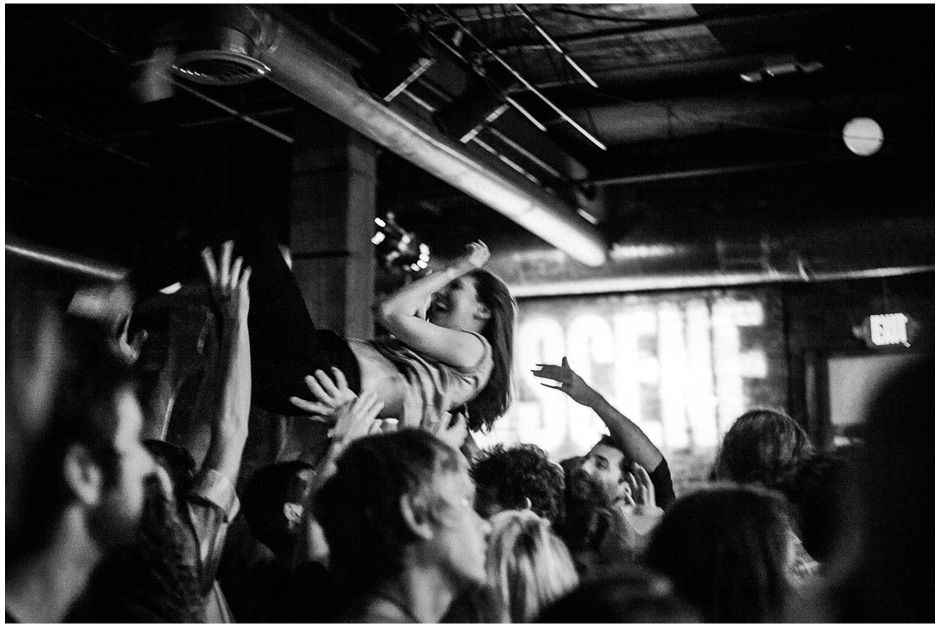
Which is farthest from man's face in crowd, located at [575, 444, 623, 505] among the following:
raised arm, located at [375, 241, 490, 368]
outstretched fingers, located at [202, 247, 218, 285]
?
outstretched fingers, located at [202, 247, 218, 285]

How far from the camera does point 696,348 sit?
529cm

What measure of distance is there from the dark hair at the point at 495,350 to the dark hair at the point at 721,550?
1.38 meters

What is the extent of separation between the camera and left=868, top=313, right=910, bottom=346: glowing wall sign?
178 inches

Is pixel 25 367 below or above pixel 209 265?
below

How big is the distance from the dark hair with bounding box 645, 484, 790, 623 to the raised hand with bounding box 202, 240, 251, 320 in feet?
6.17

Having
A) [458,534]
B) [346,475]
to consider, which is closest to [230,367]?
[346,475]

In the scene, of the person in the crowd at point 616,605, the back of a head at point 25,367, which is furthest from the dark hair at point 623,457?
the person in the crowd at point 616,605

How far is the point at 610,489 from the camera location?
156 inches

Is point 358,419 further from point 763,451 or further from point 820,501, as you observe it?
point 820,501

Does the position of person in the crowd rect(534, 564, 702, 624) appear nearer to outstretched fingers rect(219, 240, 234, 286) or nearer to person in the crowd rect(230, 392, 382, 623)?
person in the crowd rect(230, 392, 382, 623)

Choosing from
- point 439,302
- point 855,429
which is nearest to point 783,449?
point 855,429

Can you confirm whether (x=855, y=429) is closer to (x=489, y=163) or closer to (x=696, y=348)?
(x=696, y=348)

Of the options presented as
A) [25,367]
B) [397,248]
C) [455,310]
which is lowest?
[25,367]

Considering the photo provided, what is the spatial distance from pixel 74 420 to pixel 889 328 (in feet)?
11.1
